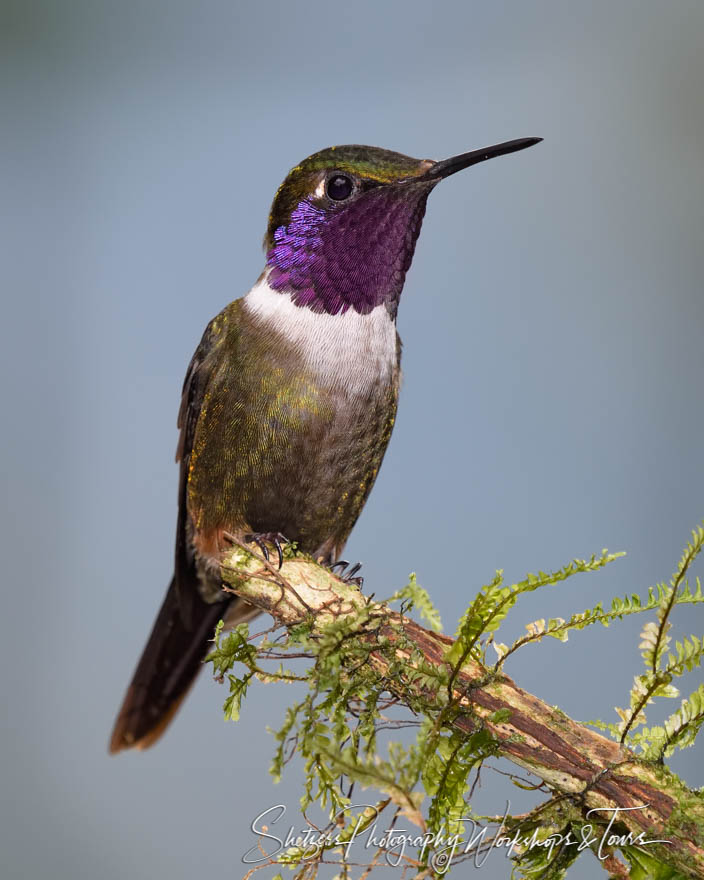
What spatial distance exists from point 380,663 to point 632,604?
1.68ft

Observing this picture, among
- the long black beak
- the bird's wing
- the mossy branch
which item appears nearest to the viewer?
the mossy branch

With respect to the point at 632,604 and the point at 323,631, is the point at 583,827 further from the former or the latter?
the point at 323,631

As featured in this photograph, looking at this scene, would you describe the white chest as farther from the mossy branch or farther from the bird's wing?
the mossy branch

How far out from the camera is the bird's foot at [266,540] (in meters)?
2.14

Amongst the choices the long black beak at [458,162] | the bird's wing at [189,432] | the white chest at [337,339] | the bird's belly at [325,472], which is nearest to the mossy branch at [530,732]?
the bird's belly at [325,472]

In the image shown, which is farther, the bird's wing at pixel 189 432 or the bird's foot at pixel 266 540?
the bird's wing at pixel 189 432

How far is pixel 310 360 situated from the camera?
7.14 ft

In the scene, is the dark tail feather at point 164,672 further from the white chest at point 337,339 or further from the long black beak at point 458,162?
the long black beak at point 458,162

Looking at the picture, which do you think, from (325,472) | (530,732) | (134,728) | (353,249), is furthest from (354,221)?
(134,728)

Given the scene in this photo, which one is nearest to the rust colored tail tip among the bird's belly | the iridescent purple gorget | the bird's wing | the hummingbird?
the bird's wing

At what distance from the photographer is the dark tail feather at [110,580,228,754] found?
106 inches

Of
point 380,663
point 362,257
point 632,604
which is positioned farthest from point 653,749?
point 362,257

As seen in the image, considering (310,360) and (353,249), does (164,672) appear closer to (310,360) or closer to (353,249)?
(310,360)

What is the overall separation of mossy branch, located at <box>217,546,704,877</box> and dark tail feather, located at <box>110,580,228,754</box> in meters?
0.98
